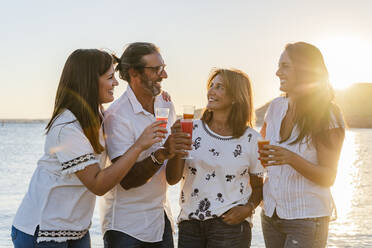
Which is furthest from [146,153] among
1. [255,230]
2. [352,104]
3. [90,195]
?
[352,104]

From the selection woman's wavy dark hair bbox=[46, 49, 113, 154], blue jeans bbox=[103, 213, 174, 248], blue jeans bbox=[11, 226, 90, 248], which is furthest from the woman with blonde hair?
blue jeans bbox=[11, 226, 90, 248]

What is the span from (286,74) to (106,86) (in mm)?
1503

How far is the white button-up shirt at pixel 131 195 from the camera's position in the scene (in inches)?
144

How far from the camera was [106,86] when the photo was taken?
3.36 metres

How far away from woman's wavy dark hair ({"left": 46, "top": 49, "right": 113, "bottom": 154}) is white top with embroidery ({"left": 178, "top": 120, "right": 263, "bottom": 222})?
38.2 inches

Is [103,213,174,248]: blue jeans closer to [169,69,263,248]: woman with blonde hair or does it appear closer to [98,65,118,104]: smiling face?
[169,69,263,248]: woman with blonde hair

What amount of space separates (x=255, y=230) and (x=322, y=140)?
6.84m

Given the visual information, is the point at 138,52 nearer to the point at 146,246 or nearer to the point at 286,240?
the point at 146,246

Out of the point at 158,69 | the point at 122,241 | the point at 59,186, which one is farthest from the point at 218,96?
the point at 59,186

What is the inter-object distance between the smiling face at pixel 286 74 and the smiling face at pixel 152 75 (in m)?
1.02

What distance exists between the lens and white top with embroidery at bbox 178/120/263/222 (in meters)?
3.80

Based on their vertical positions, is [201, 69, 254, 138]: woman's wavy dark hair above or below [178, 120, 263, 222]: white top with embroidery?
above

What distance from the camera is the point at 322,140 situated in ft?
11.7

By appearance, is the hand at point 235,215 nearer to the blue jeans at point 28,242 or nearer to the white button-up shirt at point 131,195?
the white button-up shirt at point 131,195
